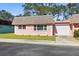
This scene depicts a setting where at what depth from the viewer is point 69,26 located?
130 feet

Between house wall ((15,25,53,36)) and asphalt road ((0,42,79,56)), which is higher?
asphalt road ((0,42,79,56))

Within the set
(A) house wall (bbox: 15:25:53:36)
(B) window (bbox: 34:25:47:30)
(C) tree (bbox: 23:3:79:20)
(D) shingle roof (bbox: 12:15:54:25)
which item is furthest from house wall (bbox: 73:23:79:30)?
(C) tree (bbox: 23:3:79:20)

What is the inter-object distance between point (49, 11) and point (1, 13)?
615 inches

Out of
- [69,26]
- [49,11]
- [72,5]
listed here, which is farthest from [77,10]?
[69,26]

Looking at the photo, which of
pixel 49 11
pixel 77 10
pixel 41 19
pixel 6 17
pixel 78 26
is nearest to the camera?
pixel 78 26

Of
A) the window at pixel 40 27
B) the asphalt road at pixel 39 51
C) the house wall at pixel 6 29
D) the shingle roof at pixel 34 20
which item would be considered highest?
the shingle roof at pixel 34 20

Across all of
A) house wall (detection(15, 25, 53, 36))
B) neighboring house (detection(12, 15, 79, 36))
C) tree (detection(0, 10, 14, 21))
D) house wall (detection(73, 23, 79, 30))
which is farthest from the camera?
tree (detection(0, 10, 14, 21))

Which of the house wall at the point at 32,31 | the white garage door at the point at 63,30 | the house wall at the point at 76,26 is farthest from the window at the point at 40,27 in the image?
the house wall at the point at 76,26

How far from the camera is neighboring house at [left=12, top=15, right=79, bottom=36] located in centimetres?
3781

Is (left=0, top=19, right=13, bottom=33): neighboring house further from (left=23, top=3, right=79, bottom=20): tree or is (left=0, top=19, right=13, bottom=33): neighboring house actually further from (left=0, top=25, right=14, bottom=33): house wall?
(left=23, top=3, right=79, bottom=20): tree

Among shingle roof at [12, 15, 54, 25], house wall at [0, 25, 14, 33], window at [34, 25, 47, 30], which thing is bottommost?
house wall at [0, 25, 14, 33]

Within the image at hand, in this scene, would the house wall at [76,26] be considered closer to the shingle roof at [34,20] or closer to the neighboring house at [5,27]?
the shingle roof at [34,20]

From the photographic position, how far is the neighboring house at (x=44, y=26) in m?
37.8

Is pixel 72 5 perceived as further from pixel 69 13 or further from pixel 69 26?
pixel 69 26
